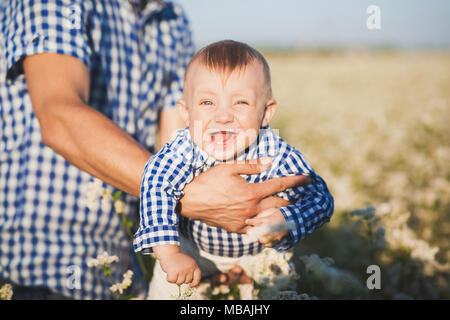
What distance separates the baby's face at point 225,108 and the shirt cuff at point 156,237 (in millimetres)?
377

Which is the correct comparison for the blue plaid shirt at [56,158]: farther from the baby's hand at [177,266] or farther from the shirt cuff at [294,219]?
the shirt cuff at [294,219]

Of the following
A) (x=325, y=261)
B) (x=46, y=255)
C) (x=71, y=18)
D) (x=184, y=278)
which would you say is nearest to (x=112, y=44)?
(x=71, y=18)

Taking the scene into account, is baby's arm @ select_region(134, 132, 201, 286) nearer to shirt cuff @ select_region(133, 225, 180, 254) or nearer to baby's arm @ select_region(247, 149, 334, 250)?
shirt cuff @ select_region(133, 225, 180, 254)

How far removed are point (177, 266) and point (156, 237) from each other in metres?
0.15

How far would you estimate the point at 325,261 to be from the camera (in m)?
1.90

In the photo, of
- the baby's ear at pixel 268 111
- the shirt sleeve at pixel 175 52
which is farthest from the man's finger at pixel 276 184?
the shirt sleeve at pixel 175 52

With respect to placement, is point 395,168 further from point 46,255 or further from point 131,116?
point 46,255

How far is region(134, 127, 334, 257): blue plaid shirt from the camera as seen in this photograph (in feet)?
5.17

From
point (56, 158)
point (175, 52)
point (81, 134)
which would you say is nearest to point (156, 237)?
point (81, 134)

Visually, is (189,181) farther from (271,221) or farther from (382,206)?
(382,206)

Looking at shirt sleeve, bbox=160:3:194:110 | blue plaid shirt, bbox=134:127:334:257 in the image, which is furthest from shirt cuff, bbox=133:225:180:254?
shirt sleeve, bbox=160:3:194:110

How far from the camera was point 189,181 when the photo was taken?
5.79 ft

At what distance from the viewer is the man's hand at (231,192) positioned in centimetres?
168

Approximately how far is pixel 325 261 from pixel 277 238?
46cm
